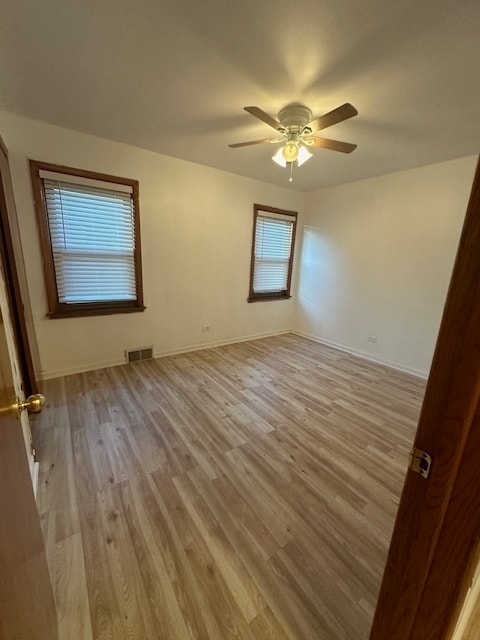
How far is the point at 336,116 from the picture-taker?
5.38 ft

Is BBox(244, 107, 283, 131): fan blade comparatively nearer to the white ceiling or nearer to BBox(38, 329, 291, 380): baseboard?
the white ceiling

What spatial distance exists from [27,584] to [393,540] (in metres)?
0.90

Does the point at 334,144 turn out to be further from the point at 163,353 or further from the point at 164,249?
the point at 163,353

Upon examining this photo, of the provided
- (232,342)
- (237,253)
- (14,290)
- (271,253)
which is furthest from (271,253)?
(14,290)

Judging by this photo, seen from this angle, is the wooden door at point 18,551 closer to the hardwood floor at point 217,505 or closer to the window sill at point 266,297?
the hardwood floor at point 217,505

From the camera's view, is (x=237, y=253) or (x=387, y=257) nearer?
(x=387, y=257)

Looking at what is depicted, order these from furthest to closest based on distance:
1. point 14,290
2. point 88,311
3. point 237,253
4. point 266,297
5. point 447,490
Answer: point 266,297
point 237,253
point 88,311
point 14,290
point 447,490

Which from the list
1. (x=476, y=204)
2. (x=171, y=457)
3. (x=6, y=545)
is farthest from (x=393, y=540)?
(x=171, y=457)

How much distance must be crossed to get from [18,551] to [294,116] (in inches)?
107

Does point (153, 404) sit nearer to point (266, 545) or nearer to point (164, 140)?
point (266, 545)

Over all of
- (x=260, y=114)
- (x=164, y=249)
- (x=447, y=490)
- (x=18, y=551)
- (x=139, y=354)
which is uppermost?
(x=260, y=114)

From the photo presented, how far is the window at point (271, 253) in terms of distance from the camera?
4.07 m

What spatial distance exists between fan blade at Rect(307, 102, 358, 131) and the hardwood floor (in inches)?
89.9

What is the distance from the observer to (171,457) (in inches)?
70.1
